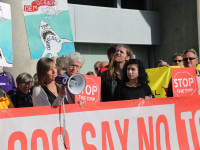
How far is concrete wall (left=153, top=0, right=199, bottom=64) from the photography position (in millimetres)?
11766

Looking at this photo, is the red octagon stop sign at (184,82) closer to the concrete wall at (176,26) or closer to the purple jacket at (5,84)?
the purple jacket at (5,84)

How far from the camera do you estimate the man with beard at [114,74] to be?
492cm

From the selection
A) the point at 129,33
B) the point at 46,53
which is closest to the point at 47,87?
the point at 46,53

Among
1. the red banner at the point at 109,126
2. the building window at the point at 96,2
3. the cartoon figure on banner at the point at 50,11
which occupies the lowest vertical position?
the red banner at the point at 109,126

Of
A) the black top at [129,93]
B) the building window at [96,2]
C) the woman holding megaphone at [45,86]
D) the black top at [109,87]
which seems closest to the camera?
the woman holding megaphone at [45,86]

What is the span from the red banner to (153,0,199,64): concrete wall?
727 centimetres

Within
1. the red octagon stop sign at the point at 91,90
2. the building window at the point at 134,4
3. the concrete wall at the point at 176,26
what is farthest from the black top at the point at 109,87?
the building window at the point at 134,4

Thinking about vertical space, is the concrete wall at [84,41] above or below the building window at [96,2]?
below

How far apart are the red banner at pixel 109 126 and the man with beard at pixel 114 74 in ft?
2.12

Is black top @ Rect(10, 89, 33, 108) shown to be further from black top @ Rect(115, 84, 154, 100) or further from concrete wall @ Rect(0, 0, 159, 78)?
concrete wall @ Rect(0, 0, 159, 78)

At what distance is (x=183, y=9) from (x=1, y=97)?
358 inches

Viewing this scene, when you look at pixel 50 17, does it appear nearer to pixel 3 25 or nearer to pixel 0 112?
pixel 3 25

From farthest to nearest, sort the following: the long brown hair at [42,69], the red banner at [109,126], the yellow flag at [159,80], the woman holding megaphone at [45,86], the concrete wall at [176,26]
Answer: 1. the concrete wall at [176,26]
2. the yellow flag at [159,80]
3. the long brown hair at [42,69]
4. the woman holding megaphone at [45,86]
5. the red banner at [109,126]

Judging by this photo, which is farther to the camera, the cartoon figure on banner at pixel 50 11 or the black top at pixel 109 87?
the cartoon figure on banner at pixel 50 11
